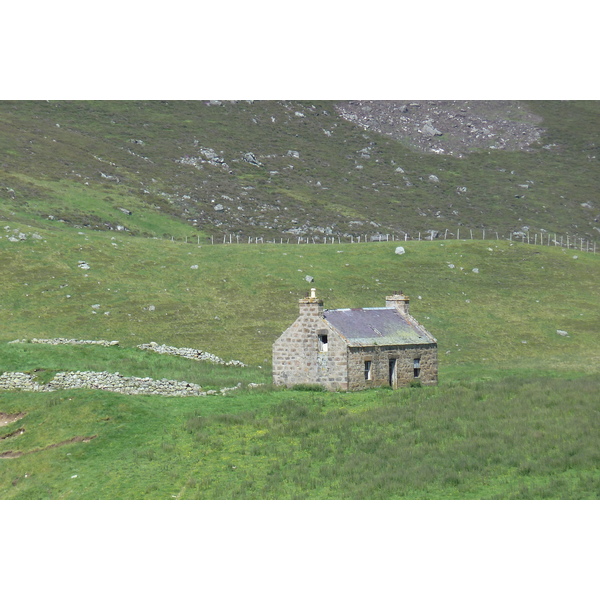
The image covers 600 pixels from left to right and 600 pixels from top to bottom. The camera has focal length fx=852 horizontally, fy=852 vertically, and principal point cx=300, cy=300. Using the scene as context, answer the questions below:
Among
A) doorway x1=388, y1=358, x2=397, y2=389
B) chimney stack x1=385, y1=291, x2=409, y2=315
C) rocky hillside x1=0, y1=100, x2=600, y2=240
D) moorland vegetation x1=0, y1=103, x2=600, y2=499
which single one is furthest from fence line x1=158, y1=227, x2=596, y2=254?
doorway x1=388, y1=358, x2=397, y2=389

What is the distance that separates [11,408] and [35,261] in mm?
38789

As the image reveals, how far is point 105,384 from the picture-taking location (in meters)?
47.2

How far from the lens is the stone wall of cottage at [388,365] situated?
1887 inches

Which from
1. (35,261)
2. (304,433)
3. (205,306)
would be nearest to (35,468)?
(304,433)

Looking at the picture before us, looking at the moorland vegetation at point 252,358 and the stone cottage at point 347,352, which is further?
the stone cottage at point 347,352

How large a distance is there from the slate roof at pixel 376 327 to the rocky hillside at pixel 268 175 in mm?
54354

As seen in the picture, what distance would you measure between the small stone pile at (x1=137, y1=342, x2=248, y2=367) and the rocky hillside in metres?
40.7

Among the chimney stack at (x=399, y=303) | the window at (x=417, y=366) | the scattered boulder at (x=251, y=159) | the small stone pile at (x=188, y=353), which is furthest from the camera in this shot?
the scattered boulder at (x=251, y=159)

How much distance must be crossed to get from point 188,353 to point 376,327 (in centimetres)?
1502

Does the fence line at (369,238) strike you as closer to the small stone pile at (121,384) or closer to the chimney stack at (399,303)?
the chimney stack at (399,303)

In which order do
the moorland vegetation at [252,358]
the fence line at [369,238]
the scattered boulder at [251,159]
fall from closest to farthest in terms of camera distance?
the moorland vegetation at [252,358]
the fence line at [369,238]
the scattered boulder at [251,159]

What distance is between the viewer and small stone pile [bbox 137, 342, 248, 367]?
192 feet

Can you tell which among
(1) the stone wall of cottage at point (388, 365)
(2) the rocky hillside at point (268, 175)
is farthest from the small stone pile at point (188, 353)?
(2) the rocky hillside at point (268, 175)

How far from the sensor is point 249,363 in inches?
2442
